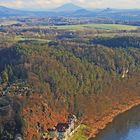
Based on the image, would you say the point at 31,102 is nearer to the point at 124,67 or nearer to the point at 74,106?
the point at 74,106

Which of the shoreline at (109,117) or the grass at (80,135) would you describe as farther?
the shoreline at (109,117)

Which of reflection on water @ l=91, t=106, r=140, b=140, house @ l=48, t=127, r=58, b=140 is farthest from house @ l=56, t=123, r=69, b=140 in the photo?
reflection on water @ l=91, t=106, r=140, b=140

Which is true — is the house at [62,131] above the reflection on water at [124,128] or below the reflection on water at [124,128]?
above

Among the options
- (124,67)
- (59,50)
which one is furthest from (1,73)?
(124,67)

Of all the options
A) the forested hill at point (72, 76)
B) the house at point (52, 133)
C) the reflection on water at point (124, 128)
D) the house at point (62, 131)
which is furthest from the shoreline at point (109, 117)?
the house at point (52, 133)

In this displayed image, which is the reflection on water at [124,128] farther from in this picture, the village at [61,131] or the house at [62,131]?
the house at [62,131]

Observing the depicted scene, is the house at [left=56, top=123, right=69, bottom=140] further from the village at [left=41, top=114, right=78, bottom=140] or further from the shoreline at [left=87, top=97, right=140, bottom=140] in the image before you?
the shoreline at [left=87, top=97, right=140, bottom=140]
